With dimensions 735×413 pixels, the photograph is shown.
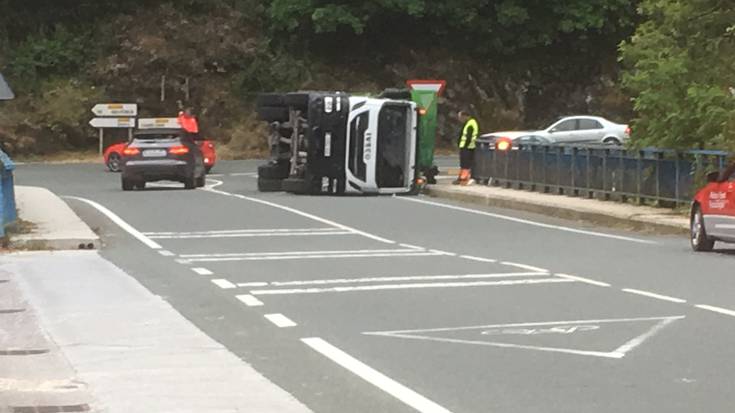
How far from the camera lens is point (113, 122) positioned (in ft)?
181

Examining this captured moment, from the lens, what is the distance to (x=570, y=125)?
2005 inches

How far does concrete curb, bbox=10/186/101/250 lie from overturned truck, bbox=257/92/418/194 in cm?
609

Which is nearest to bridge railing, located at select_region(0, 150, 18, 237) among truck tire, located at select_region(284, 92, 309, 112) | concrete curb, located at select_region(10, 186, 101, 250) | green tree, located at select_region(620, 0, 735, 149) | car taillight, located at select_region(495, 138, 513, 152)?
concrete curb, located at select_region(10, 186, 101, 250)

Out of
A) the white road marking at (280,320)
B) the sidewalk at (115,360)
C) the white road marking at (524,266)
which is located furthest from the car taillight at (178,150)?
the white road marking at (280,320)

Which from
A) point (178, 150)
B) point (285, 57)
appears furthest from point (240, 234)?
point (285, 57)

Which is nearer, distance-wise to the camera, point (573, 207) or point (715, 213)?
point (715, 213)

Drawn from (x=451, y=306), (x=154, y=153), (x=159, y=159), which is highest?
(x=154, y=153)

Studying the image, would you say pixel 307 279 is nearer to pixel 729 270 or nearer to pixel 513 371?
pixel 729 270

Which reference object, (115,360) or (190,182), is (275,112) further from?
(115,360)

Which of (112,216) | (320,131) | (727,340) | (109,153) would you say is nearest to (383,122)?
(320,131)

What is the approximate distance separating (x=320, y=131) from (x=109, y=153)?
16.3 metres

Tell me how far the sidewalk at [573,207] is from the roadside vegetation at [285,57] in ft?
80.4

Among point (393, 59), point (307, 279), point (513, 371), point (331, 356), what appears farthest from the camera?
point (393, 59)

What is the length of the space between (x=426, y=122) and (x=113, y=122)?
22.4 m
